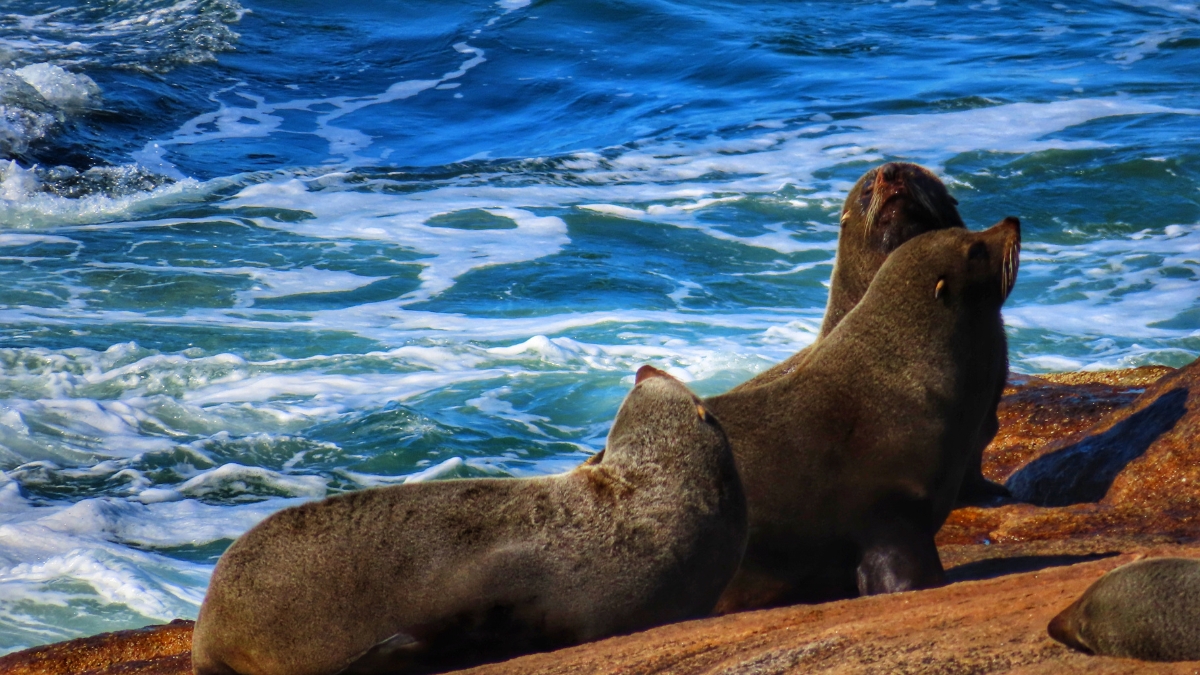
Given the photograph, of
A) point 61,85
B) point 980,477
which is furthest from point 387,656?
point 61,85

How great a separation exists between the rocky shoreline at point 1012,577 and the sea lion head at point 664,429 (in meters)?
0.53

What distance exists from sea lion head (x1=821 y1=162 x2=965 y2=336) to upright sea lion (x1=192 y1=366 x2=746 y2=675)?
2.06 m

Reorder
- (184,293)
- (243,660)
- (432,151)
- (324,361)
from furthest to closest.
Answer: (432,151), (184,293), (324,361), (243,660)

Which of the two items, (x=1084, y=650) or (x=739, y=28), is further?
(x=739, y=28)

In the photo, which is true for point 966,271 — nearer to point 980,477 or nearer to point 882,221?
point 980,477

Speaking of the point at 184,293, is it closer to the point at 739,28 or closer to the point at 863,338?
the point at 863,338

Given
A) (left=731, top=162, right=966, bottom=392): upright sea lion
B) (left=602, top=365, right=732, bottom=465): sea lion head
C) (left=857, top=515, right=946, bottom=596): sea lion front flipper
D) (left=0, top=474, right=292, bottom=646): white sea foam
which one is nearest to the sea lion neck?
(left=602, top=365, right=732, bottom=465): sea lion head

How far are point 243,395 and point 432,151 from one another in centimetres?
944

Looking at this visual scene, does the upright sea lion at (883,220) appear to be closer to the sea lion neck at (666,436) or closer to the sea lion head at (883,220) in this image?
the sea lion head at (883,220)

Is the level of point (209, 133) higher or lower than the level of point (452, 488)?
lower

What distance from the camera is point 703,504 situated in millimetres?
4102

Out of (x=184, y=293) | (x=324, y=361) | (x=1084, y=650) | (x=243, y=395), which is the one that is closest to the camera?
(x=1084, y=650)

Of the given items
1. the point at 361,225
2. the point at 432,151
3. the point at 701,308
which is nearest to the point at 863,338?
the point at 701,308

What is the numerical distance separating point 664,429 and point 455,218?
1252cm
